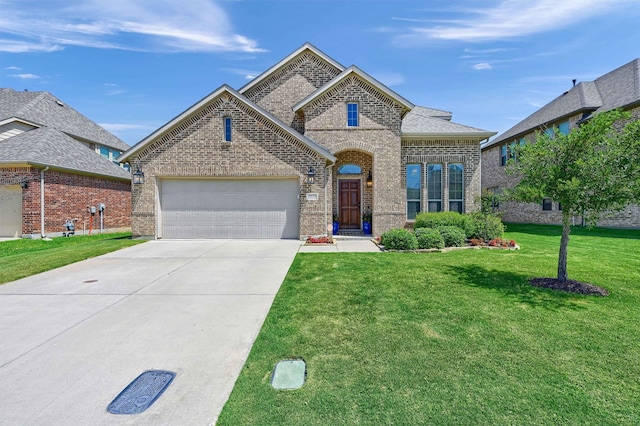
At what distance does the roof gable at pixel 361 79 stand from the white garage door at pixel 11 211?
13961 millimetres

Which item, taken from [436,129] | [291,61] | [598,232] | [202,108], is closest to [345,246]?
[436,129]

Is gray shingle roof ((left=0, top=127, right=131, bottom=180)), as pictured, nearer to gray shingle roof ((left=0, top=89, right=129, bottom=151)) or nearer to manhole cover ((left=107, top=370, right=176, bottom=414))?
gray shingle roof ((left=0, top=89, right=129, bottom=151))

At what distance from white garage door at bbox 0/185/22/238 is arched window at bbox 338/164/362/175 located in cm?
1529

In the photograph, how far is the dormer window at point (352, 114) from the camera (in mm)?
13320

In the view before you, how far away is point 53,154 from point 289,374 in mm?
18857

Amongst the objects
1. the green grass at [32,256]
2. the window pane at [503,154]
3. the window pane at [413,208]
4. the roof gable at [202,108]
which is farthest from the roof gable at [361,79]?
the window pane at [503,154]

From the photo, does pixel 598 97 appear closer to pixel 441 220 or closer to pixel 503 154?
pixel 503 154

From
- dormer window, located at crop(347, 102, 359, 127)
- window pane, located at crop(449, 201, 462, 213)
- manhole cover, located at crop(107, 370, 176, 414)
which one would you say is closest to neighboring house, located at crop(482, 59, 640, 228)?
window pane, located at crop(449, 201, 462, 213)

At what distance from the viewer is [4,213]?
1407 centimetres

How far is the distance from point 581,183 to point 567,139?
883mm

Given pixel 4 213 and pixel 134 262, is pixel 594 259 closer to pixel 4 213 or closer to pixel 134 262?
pixel 134 262

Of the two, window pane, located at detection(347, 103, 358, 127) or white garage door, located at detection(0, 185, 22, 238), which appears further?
white garage door, located at detection(0, 185, 22, 238)

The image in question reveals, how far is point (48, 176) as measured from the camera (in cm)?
1423

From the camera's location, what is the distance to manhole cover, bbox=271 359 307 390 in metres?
2.80
